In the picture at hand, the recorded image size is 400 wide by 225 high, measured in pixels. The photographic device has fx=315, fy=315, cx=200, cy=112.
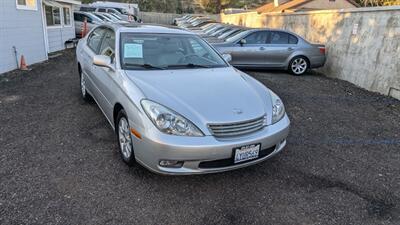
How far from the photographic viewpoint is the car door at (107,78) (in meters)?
3.81

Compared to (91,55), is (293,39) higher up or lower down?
higher up

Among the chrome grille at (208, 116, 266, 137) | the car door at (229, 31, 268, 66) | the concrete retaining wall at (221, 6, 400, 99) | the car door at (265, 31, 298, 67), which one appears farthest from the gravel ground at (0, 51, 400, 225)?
the car door at (265, 31, 298, 67)

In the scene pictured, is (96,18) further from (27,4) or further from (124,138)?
(124,138)

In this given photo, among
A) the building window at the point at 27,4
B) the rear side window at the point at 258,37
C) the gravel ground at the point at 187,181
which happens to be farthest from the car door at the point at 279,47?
the building window at the point at 27,4

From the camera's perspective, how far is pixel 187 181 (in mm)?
3287

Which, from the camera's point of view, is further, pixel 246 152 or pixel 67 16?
pixel 67 16

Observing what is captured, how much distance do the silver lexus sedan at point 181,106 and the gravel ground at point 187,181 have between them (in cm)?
33

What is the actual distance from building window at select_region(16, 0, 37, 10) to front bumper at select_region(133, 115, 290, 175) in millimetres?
7977

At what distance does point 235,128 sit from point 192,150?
0.48 meters

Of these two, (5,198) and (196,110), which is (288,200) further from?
(5,198)

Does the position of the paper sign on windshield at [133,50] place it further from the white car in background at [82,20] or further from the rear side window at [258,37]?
the white car in background at [82,20]

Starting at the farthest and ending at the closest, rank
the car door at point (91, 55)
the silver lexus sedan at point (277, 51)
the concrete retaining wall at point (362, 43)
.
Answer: the silver lexus sedan at point (277, 51) → the concrete retaining wall at point (362, 43) → the car door at point (91, 55)

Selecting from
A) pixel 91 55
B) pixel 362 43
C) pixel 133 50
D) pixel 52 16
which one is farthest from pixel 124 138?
pixel 52 16

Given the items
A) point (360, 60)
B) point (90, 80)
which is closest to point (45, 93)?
point (90, 80)
